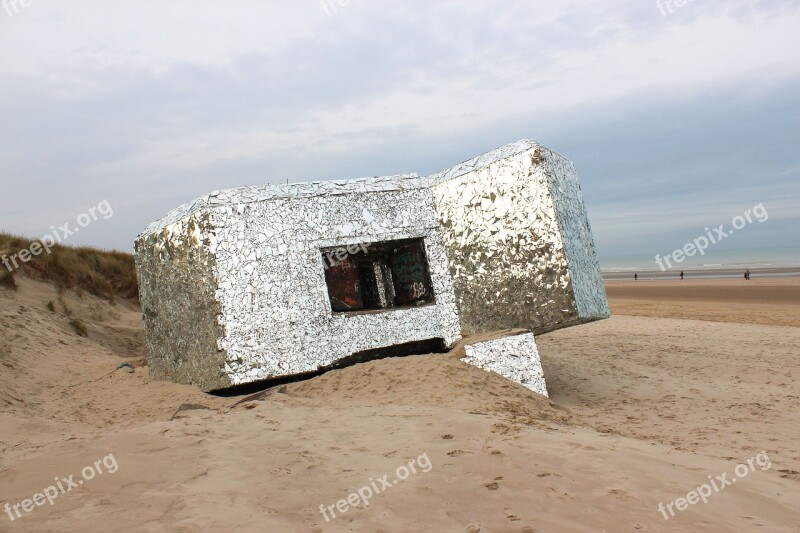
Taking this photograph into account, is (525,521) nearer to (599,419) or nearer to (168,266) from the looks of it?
(599,419)

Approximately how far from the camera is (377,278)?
6578mm

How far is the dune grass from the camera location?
11016 mm

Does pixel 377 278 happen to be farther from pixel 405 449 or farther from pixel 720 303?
pixel 720 303

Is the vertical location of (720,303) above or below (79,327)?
below

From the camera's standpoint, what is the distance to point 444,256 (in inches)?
229

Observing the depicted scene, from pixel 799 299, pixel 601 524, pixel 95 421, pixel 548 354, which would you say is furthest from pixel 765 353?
pixel 799 299

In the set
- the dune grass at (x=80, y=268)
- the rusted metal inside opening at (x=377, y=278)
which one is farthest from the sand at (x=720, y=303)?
the dune grass at (x=80, y=268)

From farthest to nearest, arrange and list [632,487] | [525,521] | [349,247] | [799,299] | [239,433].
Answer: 1. [799,299]
2. [349,247]
3. [239,433]
4. [632,487]
5. [525,521]

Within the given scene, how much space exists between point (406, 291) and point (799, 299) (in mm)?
14974

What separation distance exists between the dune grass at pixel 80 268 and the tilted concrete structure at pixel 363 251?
19.4ft

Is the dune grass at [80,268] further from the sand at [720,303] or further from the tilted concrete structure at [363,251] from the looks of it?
the sand at [720,303]

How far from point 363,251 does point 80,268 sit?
312 inches

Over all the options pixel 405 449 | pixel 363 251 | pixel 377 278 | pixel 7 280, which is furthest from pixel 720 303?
pixel 7 280

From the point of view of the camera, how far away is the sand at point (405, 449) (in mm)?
2639
